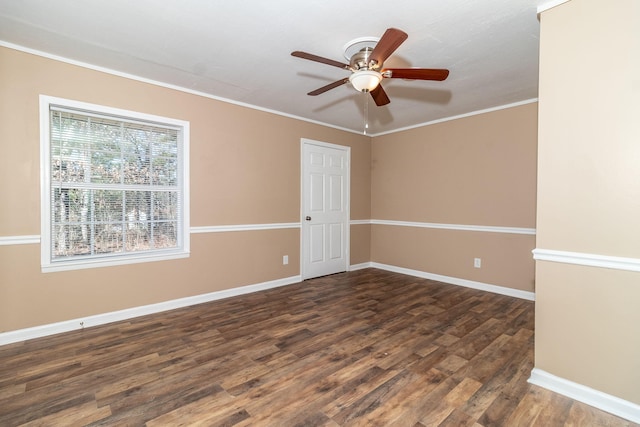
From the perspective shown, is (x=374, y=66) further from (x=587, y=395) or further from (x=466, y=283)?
(x=466, y=283)

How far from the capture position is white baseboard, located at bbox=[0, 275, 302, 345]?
2514 mm

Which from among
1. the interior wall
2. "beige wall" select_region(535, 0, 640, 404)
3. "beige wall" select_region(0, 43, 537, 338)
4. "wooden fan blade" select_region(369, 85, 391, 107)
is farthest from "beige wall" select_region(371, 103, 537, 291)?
"wooden fan blade" select_region(369, 85, 391, 107)

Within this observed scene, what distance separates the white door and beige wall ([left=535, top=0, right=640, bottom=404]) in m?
3.07

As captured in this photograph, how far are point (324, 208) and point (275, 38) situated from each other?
2836 millimetres

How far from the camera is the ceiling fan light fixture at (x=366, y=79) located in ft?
6.79

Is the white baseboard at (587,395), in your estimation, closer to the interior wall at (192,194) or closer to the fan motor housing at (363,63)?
the fan motor housing at (363,63)

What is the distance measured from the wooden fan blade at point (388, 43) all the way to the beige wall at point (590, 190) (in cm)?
98

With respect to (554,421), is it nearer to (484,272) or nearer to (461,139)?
(484,272)

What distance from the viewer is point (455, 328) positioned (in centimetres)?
281

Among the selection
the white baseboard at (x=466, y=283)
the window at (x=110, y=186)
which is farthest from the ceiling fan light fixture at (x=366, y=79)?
the white baseboard at (x=466, y=283)

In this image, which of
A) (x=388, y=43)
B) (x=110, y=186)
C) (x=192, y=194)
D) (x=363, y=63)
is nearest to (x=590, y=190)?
(x=388, y=43)

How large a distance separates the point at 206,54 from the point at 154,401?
264 cm

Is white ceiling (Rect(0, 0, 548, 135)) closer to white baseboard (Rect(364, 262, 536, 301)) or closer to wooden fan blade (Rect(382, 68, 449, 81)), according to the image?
wooden fan blade (Rect(382, 68, 449, 81))

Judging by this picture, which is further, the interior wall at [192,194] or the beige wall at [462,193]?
the beige wall at [462,193]
